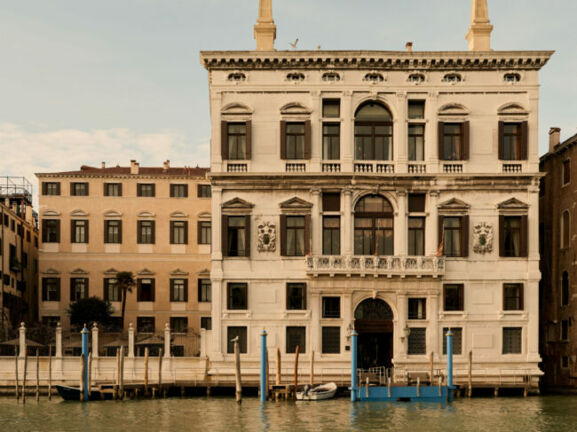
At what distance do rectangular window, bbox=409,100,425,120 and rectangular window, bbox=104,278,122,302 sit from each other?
23.4 m

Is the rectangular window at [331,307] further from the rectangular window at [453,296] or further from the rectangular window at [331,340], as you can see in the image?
the rectangular window at [453,296]

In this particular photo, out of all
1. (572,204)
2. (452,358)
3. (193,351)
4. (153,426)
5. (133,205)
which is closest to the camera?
(153,426)

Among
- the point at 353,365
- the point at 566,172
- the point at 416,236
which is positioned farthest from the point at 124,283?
the point at 566,172

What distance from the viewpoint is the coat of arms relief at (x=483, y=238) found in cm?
3838

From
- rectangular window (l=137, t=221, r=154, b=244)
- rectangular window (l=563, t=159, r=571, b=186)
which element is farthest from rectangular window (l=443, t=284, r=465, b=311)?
rectangular window (l=137, t=221, r=154, b=244)

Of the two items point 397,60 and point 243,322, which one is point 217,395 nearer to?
point 243,322

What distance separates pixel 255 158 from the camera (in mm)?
38531

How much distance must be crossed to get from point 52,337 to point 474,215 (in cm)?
2040

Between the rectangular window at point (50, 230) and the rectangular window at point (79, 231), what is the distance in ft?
2.79

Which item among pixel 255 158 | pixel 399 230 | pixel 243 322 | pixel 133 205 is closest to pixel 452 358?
pixel 399 230

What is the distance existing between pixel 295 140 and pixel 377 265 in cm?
626

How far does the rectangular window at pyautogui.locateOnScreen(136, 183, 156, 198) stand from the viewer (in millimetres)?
55438

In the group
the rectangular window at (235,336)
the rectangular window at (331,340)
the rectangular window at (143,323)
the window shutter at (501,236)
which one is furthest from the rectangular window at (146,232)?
the window shutter at (501,236)

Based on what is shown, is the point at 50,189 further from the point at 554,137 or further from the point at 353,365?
the point at 554,137
